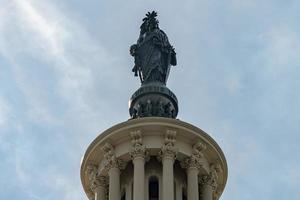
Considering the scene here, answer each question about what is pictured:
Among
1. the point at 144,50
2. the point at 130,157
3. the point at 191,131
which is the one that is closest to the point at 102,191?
the point at 130,157

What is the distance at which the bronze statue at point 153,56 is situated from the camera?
47.3 m

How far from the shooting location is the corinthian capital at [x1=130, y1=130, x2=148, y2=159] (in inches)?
1661

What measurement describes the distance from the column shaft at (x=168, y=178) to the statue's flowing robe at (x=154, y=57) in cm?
648

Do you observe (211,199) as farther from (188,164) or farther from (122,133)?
(122,133)

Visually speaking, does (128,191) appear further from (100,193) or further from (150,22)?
(150,22)

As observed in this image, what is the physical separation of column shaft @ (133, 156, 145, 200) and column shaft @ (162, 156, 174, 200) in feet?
3.14

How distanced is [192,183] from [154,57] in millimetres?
8527

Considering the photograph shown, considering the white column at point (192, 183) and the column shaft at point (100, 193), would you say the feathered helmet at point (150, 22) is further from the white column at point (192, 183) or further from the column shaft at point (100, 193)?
the column shaft at point (100, 193)

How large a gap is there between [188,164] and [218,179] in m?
2.84

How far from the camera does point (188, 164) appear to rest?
42.8 metres

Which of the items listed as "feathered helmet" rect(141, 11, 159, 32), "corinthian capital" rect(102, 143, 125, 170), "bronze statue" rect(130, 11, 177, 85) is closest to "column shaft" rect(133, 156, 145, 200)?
"corinthian capital" rect(102, 143, 125, 170)

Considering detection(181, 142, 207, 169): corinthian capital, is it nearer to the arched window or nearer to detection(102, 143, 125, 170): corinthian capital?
the arched window

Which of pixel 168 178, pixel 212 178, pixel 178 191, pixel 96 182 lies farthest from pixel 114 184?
pixel 212 178

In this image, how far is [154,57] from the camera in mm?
47656
